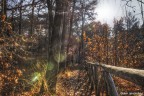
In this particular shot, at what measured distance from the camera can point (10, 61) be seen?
6605mm

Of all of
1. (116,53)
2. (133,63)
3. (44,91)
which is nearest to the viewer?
(44,91)

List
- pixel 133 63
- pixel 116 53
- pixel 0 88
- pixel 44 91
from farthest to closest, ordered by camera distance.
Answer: pixel 116 53, pixel 133 63, pixel 44 91, pixel 0 88

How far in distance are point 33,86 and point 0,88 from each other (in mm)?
2430

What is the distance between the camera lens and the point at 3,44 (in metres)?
6.66

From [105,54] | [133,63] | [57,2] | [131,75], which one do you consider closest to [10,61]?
[57,2]

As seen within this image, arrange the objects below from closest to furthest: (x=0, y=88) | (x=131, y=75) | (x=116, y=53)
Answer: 1. (x=131, y=75)
2. (x=0, y=88)
3. (x=116, y=53)

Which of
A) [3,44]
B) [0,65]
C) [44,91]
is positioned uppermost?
[3,44]

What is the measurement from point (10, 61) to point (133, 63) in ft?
35.0

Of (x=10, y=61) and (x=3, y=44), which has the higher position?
(x=3, y=44)

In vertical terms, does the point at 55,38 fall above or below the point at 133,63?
above

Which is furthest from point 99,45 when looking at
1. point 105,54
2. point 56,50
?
point 56,50

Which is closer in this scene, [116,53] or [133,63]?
[133,63]

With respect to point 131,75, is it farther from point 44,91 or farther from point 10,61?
point 44,91

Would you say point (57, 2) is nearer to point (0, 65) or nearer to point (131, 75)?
point (0, 65)
